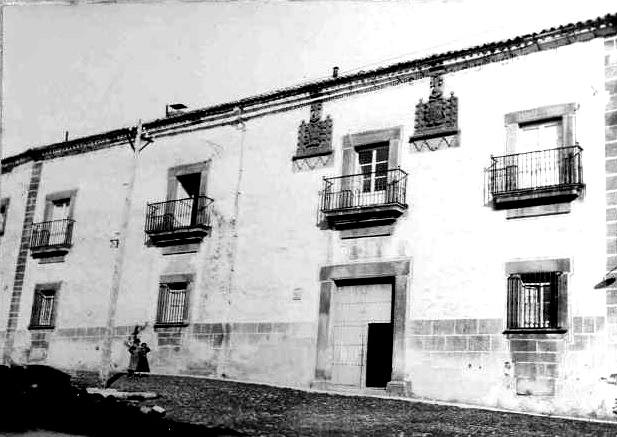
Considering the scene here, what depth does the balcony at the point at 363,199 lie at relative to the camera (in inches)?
618

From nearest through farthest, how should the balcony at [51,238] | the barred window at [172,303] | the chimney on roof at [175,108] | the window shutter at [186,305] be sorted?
the window shutter at [186,305] → the barred window at [172,303] → the chimney on roof at [175,108] → the balcony at [51,238]

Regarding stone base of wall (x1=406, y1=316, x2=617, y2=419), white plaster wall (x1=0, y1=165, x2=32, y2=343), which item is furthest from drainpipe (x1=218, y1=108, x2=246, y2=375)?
white plaster wall (x1=0, y1=165, x2=32, y2=343)

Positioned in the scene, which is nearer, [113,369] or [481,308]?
[481,308]

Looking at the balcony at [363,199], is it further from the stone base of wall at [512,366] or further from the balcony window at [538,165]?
the stone base of wall at [512,366]

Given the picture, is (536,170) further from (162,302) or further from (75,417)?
(162,302)

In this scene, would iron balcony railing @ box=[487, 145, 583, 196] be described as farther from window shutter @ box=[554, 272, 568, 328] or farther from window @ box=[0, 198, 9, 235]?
window @ box=[0, 198, 9, 235]

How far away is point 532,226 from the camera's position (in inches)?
558

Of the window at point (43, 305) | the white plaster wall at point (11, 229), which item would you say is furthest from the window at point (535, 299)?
the white plaster wall at point (11, 229)

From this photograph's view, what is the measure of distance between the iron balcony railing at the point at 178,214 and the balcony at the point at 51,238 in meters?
2.92

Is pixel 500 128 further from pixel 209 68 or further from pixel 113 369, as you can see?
pixel 113 369

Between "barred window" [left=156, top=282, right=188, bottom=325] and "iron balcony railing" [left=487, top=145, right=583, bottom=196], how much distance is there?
8.02 meters

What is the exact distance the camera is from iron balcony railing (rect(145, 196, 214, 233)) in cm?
1873

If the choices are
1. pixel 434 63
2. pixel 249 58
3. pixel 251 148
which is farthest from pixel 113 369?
pixel 434 63

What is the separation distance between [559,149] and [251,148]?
24.7ft
